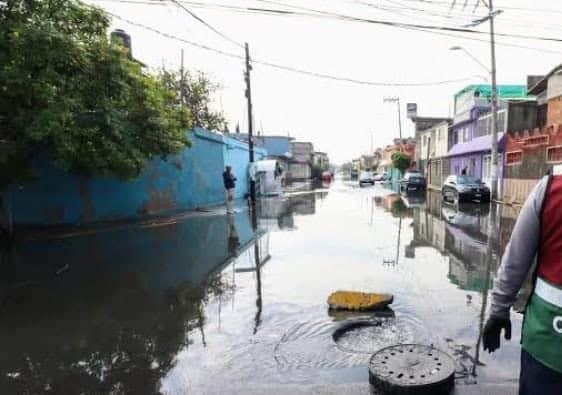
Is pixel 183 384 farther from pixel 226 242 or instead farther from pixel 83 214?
pixel 83 214

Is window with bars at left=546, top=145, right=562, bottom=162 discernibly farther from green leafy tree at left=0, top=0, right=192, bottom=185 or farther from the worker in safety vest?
the worker in safety vest

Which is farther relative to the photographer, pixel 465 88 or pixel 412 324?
pixel 465 88

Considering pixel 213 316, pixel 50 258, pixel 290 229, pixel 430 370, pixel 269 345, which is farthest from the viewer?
pixel 290 229

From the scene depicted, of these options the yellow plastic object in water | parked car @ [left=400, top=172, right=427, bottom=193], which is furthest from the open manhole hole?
parked car @ [left=400, top=172, right=427, bottom=193]

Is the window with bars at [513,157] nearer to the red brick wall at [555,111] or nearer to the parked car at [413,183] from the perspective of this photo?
the red brick wall at [555,111]

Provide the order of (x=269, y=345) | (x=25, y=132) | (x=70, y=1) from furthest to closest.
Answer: (x=70, y=1), (x=25, y=132), (x=269, y=345)

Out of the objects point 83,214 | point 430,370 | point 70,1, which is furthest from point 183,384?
point 83,214

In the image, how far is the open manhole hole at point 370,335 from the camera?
14.3 feet

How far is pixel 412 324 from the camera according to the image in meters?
4.90

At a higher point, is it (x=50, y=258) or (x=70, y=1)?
(x=70, y=1)

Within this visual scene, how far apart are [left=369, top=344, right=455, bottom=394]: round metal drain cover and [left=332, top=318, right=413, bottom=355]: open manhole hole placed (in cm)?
48

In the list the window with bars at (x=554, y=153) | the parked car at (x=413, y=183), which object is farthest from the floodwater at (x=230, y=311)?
the parked car at (x=413, y=183)

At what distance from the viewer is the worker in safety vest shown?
1769mm

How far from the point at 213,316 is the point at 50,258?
530cm
